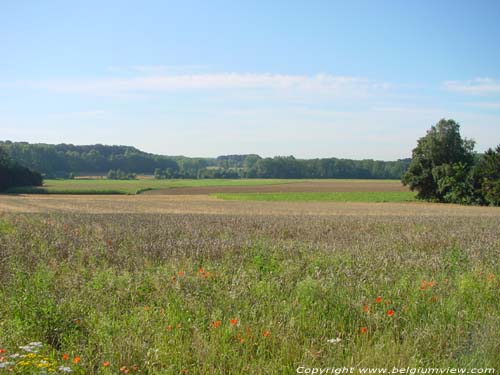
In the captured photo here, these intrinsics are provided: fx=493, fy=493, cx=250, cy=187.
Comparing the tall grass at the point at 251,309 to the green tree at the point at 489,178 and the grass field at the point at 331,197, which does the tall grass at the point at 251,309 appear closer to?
the green tree at the point at 489,178

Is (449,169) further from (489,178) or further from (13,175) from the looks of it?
(13,175)

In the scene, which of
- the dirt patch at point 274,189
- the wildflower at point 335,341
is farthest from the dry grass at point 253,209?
the dirt patch at point 274,189

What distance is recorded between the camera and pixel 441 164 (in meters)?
65.8

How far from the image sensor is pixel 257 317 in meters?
6.16

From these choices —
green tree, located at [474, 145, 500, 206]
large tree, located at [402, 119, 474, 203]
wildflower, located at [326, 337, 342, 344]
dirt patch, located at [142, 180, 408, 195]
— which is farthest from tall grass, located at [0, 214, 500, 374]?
dirt patch, located at [142, 180, 408, 195]

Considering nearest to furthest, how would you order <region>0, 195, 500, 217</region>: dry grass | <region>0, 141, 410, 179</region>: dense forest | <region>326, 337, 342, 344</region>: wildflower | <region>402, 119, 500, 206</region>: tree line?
<region>326, 337, 342, 344</region>: wildflower → <region>0, 195, 500, 217</region>: dry grass → <region>402, 119, 500, 206</region>: tree line → <region>0, 141, 410, 179</region>: dense forest

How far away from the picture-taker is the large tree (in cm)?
6328

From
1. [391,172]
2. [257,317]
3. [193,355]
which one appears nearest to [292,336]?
[257,317]

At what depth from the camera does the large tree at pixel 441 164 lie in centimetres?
6328

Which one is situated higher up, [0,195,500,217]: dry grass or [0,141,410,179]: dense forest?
[0,141,410,179]: dense forest

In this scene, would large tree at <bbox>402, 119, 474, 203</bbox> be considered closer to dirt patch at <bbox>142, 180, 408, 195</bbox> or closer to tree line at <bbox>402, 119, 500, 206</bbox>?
tree line at <bbox>402, 119, 500, 206</bbox>

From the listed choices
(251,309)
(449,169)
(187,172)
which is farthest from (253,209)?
(187,172)

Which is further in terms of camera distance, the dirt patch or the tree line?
the dirt patch

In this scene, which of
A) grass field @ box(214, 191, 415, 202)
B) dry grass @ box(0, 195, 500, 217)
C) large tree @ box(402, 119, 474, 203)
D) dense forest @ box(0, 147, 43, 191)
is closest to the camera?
dry grass @ box(0, 195, 500, 217)
